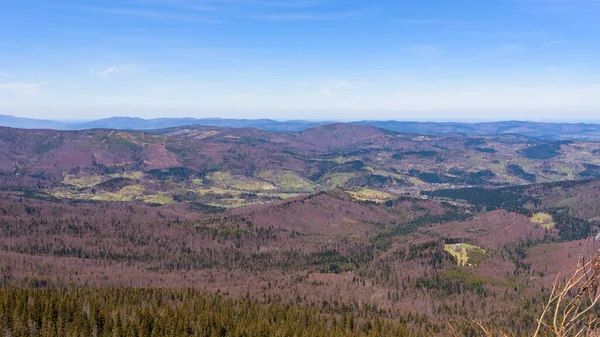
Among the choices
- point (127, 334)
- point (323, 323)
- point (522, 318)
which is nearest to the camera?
point (127, 334)

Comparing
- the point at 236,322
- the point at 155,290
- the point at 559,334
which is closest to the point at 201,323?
the point at 236,322

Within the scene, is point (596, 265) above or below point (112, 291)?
above

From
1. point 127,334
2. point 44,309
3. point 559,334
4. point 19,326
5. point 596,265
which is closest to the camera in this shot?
point 596,265

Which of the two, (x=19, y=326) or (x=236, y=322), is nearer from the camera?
(x=19, y=326)

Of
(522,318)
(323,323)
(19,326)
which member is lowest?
(522,318)

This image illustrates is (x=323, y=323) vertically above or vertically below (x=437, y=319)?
above

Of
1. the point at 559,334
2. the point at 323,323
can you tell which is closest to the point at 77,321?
the point at 323,323

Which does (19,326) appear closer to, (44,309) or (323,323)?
(44,309)

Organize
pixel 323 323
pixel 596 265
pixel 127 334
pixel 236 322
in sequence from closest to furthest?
pixel 596 265 → pixel 127 334 → pixel 236 322 → pixel 323 323

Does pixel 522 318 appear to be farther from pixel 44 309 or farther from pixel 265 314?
pixel 44 309
